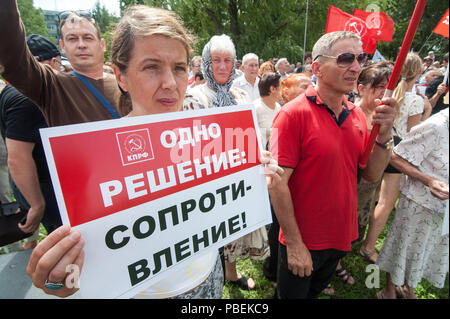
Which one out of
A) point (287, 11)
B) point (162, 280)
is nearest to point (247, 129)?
point (162, 280)

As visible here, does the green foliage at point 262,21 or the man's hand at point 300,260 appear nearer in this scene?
the man's hand at point 300,260

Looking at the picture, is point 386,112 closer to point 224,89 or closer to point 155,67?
point 155,67

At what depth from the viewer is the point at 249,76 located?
16.9ft

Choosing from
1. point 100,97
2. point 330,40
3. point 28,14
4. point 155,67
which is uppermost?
point 28,14

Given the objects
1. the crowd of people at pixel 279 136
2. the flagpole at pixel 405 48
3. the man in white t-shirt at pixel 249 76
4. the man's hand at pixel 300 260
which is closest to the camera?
the crowd of people at pixel 279 136

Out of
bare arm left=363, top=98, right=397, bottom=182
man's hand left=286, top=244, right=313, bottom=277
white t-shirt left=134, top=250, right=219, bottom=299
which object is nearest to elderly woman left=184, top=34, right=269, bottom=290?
man's hand left=286, top=244, right=313, bottom=277

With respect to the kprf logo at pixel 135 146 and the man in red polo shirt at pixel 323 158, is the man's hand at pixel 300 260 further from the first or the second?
the kprf logo at pixel 135 146

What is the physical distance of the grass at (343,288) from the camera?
2.59m

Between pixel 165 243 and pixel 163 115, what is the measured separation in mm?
488

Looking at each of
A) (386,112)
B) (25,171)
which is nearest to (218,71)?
(386,112)

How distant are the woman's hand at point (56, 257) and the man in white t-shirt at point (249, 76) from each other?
4683mm

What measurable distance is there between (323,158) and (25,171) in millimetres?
2009

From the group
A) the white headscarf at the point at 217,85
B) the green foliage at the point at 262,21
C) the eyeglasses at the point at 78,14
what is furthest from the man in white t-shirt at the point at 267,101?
the green foliage at the point at 262,21

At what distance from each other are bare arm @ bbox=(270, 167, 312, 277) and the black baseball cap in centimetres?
267
